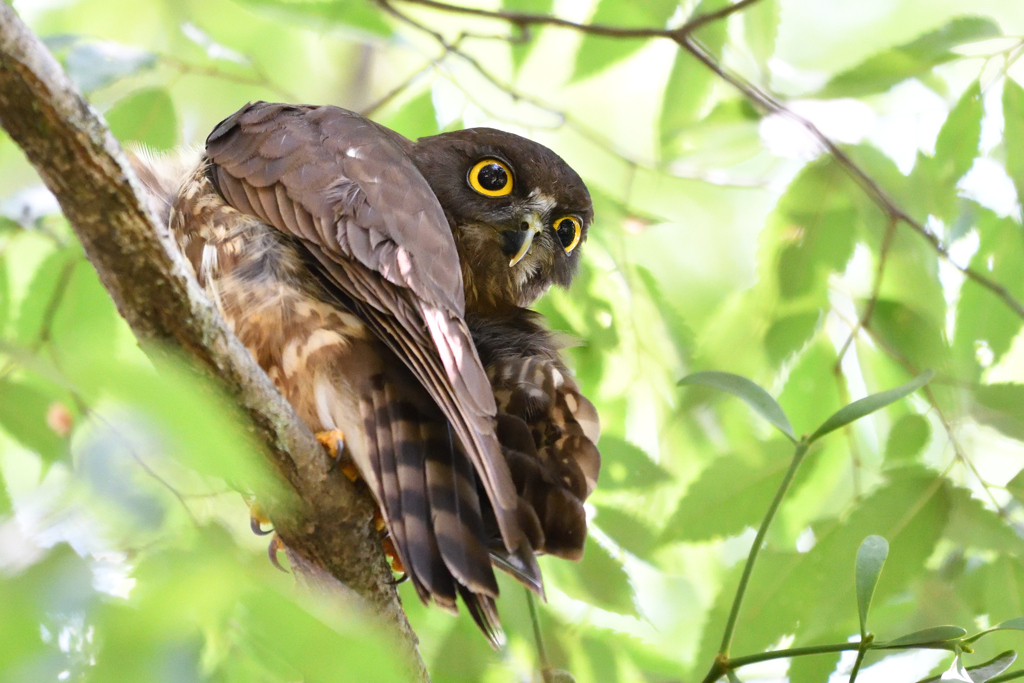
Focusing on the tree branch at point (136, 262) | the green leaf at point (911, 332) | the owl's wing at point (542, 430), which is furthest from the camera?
the green leaf at point (911, 332)

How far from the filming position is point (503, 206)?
2789 mm

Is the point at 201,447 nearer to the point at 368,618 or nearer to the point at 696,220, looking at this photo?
the point at 368,618

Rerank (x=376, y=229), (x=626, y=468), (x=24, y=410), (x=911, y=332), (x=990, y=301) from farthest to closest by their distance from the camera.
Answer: (x=911, y=332), (x=626, y=468), (x=990, y=301), (x=376, y=229), (x=24, y=410)

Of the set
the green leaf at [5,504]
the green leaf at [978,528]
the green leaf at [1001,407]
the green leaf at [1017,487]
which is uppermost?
the green leaf at [1001,407]

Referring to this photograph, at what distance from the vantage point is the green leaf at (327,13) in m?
2.66

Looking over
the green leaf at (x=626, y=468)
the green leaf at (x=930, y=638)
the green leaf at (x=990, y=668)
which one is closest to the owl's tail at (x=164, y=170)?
the green leaf at (x=626, y=468)

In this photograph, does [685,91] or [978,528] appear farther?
[685,91]

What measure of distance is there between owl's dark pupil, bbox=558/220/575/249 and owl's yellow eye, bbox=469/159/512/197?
0.22 metres

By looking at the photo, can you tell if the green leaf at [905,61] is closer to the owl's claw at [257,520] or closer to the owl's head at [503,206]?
the owl's head at [503,206]

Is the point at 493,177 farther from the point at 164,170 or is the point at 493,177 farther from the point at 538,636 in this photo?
the point at 538,636

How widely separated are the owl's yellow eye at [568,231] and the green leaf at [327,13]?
785mm

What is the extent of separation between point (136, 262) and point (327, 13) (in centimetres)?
154

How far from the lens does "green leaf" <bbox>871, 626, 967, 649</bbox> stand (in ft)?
5.03

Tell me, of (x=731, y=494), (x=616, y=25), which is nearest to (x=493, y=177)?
(x=616, y=25)
